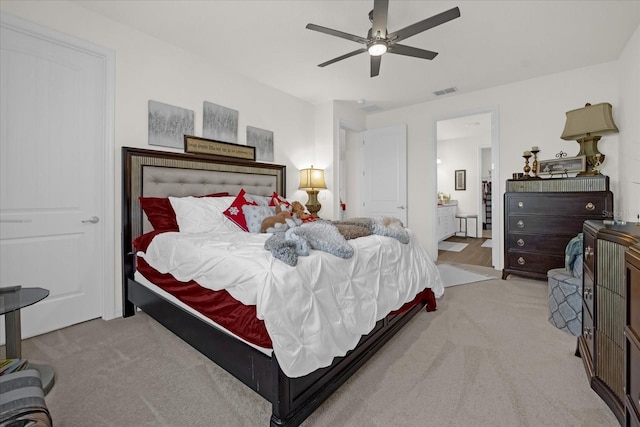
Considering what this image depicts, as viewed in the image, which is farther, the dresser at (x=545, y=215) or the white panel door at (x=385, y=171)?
the white panel door at (x=385, y=171)

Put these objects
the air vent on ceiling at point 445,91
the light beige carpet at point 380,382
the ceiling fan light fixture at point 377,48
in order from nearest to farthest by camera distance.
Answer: the light beige carpet at point 380,382
the ceiling fan light fixture at point 377,48
the air vent on ceiling at point 445,91

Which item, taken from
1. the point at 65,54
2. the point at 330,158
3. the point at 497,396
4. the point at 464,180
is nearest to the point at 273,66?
the point at 330,158

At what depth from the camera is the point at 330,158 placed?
462 cm

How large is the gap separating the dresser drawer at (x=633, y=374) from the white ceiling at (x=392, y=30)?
253cm

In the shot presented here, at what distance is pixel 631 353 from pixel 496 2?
8.42 feet

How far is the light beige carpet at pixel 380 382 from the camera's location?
4.63ft

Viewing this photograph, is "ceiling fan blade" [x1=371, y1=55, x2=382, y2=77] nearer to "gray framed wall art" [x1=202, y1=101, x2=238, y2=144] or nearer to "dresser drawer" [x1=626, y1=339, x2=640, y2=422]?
"gray framed wall art" [x1=202, y1=101, x2=238, y2=144]

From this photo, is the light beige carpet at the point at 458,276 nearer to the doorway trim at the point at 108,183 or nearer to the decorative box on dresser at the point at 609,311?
the decorative box on dresser at the point at 609,311

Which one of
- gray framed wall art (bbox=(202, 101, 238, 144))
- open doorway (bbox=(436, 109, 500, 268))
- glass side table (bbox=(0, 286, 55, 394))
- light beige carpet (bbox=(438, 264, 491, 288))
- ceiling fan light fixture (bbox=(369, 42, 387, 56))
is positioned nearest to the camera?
glass side table (bbox=(0, 286, 55, 394))

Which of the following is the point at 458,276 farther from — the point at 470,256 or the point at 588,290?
the point at 588,290

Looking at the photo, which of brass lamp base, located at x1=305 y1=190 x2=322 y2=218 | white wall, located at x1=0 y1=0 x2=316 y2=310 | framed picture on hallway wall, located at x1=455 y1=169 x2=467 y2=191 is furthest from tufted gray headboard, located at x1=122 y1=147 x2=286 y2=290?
framed picture on hallway wall, located at x1=455 y1=169 x2=467 y2=191

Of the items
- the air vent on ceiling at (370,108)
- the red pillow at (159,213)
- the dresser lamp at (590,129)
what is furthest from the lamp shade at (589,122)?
the red pillow at (159,213)

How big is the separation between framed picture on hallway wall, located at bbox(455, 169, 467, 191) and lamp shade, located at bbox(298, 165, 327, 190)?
505 cm

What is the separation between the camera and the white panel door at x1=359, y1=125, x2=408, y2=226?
499 cm
